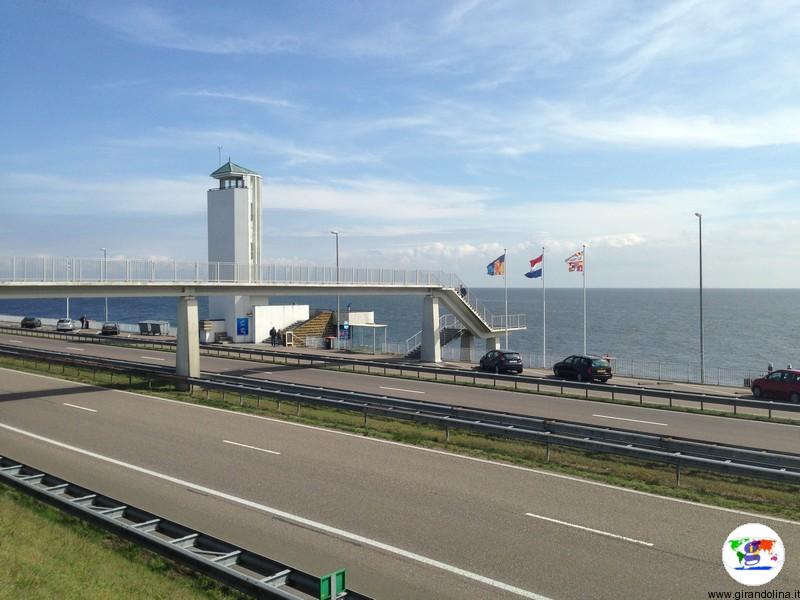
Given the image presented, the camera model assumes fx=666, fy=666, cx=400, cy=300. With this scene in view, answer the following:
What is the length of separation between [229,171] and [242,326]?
1205 centimetres

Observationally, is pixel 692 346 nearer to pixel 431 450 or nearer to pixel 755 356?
pixel 755 356

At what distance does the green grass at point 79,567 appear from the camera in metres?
8.20

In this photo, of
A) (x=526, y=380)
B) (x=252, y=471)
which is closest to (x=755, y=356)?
(x=526, y=380)

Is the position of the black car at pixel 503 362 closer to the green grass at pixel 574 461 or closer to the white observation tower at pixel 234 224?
the green grass at pixel 574 461

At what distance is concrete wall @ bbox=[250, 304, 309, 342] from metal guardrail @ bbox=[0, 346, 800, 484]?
2594cm

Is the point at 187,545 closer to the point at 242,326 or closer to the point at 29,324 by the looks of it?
the point at 242,326

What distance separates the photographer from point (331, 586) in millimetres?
7047

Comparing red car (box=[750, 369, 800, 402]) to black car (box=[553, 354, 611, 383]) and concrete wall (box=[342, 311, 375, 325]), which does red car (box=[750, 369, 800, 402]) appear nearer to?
black car (box=[553, 354, 611, 383])

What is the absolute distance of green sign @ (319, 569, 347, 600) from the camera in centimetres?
698

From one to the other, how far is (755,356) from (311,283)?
189ft

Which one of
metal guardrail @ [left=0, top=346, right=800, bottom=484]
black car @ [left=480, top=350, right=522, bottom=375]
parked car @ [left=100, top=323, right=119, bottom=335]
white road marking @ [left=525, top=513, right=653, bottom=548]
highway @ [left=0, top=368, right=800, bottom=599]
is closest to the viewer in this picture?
highway @ [left=0, top=368, right=800, bottom=599]

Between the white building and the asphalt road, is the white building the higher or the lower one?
the higher one

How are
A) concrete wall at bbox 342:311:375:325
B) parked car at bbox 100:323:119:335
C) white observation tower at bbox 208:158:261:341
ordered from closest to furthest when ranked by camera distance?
white observation tower at bbox 208:158:261:341 < concrete wall at bbox 342:311:375:325 < parked car at bbox 100:323:119:335

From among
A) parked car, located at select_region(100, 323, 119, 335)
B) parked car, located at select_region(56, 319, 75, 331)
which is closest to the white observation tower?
parked car, located at select_region(100, 323, 119, 335)
